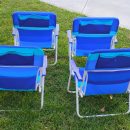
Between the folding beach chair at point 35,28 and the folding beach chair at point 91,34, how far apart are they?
0.34 meters

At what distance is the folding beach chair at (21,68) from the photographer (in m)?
3.89

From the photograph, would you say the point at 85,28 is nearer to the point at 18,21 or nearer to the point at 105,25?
the point at 105,25

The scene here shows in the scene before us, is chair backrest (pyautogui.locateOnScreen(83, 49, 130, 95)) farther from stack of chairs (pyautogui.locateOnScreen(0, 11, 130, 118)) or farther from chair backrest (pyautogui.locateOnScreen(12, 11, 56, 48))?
chair backrest (pyautogui.locateOnScreen(12, 11, 56, 48))

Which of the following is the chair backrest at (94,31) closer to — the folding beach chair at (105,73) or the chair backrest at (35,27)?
the chair backrest at (35,27)

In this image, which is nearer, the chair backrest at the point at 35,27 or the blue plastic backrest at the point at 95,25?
the blue plastic backrest at the point at 95,25

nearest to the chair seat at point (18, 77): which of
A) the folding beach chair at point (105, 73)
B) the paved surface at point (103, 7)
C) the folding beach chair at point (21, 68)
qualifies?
the folding beach chair at point (21, 68)

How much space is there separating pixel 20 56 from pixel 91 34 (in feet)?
4.95

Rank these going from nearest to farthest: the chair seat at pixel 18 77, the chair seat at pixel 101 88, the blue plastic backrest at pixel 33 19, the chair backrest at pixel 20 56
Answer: the chair backrest at pixel 20 56
the chair seat at pixel 18 77
the chair seat at pixel 101 88
the blue plastic backrest at pixel 33 19

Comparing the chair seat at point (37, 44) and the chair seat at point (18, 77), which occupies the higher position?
the chair seat at point (18, 77)

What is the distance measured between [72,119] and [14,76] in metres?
0.93

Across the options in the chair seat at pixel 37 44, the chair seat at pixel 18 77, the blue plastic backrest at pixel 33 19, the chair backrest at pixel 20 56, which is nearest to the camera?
the chair backrest at pixel 20 56

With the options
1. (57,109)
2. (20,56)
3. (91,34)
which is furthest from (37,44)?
(20,56)

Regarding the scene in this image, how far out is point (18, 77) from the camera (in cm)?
419

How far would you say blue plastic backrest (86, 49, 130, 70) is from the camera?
3.88m
